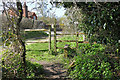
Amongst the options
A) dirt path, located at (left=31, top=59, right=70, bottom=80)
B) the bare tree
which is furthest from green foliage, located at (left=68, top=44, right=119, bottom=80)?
the bare tree

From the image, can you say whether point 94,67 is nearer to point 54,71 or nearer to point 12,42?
point 54,71

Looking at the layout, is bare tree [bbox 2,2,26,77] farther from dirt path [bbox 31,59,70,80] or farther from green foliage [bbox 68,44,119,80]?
green foliage [bbox 68,44,119,80]

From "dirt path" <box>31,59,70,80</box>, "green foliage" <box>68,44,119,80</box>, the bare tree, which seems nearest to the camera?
the bare tree

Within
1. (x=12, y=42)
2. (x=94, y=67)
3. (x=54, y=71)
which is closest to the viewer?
(x=12, y=42)

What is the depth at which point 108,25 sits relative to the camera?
355 cm

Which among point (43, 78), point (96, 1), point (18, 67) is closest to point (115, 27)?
point (96, 1)

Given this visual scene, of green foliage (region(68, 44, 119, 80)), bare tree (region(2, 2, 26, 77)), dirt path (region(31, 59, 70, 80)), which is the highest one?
bare tree (region(2, 2, 26, 77))

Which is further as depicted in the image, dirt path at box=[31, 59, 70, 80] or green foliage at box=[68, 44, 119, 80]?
dirt path at box=[31, 59, 70, 80]

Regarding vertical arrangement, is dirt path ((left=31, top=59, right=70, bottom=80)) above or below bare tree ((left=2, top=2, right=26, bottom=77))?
below

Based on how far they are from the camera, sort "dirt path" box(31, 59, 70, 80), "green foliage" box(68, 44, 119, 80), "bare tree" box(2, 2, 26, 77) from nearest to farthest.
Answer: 1. "bare tree" box(2, 2, 26, 77)
2. "green foliage" box(68, 44, 119, 80)
3. "dirt path" box(31, 59, 70, 80)

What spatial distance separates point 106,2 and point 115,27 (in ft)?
2.48

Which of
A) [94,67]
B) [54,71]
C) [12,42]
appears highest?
[12,42]

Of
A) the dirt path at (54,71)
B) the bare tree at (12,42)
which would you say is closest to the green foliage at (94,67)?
the dirt path at (54,71)

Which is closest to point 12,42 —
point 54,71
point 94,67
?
point 54,71
